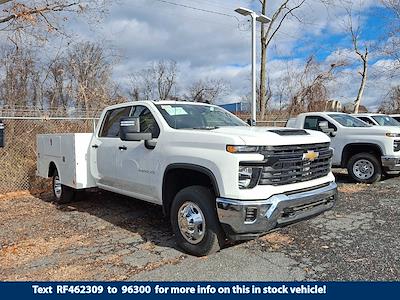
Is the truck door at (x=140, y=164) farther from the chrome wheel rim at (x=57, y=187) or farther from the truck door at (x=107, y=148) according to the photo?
the chrome wheel rim at (x=57, y=187)

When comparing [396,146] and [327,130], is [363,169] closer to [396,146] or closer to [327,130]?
[396,146]

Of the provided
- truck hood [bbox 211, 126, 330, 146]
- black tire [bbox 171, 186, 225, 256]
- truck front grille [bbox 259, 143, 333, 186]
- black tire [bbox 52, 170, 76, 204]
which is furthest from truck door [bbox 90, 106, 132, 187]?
truck front grille [bbox 259, 143, 333, 186]

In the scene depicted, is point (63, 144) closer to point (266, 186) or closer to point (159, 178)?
point (159, 178)

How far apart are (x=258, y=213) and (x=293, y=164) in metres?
0.78

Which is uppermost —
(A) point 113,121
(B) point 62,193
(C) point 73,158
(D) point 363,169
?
(A) point 113,121

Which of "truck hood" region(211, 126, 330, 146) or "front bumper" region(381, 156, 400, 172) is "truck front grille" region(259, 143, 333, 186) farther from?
"front bumper" region(381, 156, 400, 172)

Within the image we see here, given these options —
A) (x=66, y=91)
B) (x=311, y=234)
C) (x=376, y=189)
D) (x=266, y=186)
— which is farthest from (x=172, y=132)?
(x=66, y=91)

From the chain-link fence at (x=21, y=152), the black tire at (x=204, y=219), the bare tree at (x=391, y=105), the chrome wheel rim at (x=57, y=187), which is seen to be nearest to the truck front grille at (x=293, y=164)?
the black tire at (x=204, y=219)

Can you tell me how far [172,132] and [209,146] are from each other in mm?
770

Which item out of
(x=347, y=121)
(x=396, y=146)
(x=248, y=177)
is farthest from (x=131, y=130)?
(x=347, y=121)

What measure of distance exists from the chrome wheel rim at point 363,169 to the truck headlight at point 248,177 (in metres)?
6.29

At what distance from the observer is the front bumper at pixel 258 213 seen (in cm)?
388

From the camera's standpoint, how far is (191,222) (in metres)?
4.43

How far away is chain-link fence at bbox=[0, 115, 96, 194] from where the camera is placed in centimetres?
916
